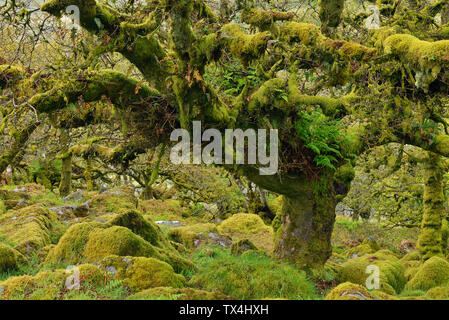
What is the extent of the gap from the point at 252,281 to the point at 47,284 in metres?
3.55

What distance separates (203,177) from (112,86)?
1431 centimetres

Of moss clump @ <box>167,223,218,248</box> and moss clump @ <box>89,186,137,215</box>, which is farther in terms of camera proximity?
moss clump @ <box>89,186,137,215</box>

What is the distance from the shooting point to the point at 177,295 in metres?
5.37

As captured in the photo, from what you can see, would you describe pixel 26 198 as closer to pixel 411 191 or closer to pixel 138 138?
pixel 138 138

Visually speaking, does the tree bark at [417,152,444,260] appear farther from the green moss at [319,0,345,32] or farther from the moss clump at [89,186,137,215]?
the moss clump at [89,186,137,215]

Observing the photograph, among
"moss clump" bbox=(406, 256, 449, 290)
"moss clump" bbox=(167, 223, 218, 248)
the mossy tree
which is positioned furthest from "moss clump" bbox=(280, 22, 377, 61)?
"moss clump" bbox=(167, 223, 218, 248)

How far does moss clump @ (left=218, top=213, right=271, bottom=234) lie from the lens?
679 inches

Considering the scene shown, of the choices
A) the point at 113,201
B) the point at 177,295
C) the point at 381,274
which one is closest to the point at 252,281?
the point at 177,295

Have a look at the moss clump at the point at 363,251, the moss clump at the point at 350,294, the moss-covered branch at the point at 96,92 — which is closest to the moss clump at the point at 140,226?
the moss-covered branch at the point at 96,92

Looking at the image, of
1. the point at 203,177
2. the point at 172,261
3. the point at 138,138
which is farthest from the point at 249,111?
the point at 203,177

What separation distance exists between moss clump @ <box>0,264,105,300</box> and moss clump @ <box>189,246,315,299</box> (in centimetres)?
207

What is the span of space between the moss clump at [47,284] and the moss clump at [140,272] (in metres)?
0.31

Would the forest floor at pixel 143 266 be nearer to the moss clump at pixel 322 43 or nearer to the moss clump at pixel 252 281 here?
the moss clump at pixel 252 281

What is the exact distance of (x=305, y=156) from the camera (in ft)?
30.8
